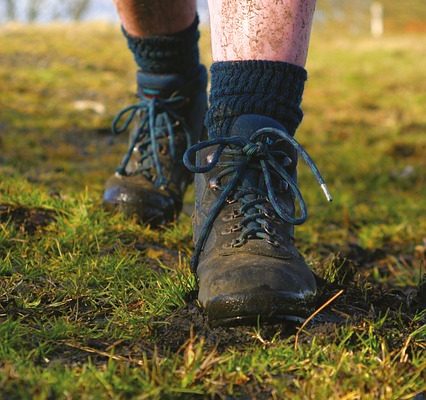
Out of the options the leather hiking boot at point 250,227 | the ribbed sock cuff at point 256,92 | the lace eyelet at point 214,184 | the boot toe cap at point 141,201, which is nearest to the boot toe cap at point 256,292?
the leather hiking boot at point 250,227

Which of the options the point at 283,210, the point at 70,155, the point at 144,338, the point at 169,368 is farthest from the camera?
the point at 70,155

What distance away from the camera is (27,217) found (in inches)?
101

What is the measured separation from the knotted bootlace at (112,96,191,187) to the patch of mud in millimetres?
371

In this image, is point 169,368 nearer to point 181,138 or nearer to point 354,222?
point 181,138

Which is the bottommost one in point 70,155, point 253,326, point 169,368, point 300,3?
point 70,155

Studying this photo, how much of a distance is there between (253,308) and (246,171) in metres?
0.46

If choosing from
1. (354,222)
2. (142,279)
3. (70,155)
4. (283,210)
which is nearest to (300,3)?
(283,210)

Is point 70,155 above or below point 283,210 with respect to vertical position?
below

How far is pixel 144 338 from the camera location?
153 centimetres

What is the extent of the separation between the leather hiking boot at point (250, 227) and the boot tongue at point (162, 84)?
0.95 meters

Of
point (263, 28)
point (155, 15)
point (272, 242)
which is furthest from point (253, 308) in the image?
point (155, 15)

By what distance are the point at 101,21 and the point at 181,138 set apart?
1936 centimetres

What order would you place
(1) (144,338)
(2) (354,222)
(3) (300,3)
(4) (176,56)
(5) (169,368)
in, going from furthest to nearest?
(2) (354,222)
(4) (176,56)
(3) (300,3)
(1) (144,338)
(5) (169,368)

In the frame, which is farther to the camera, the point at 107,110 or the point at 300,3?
the point at 107,110
